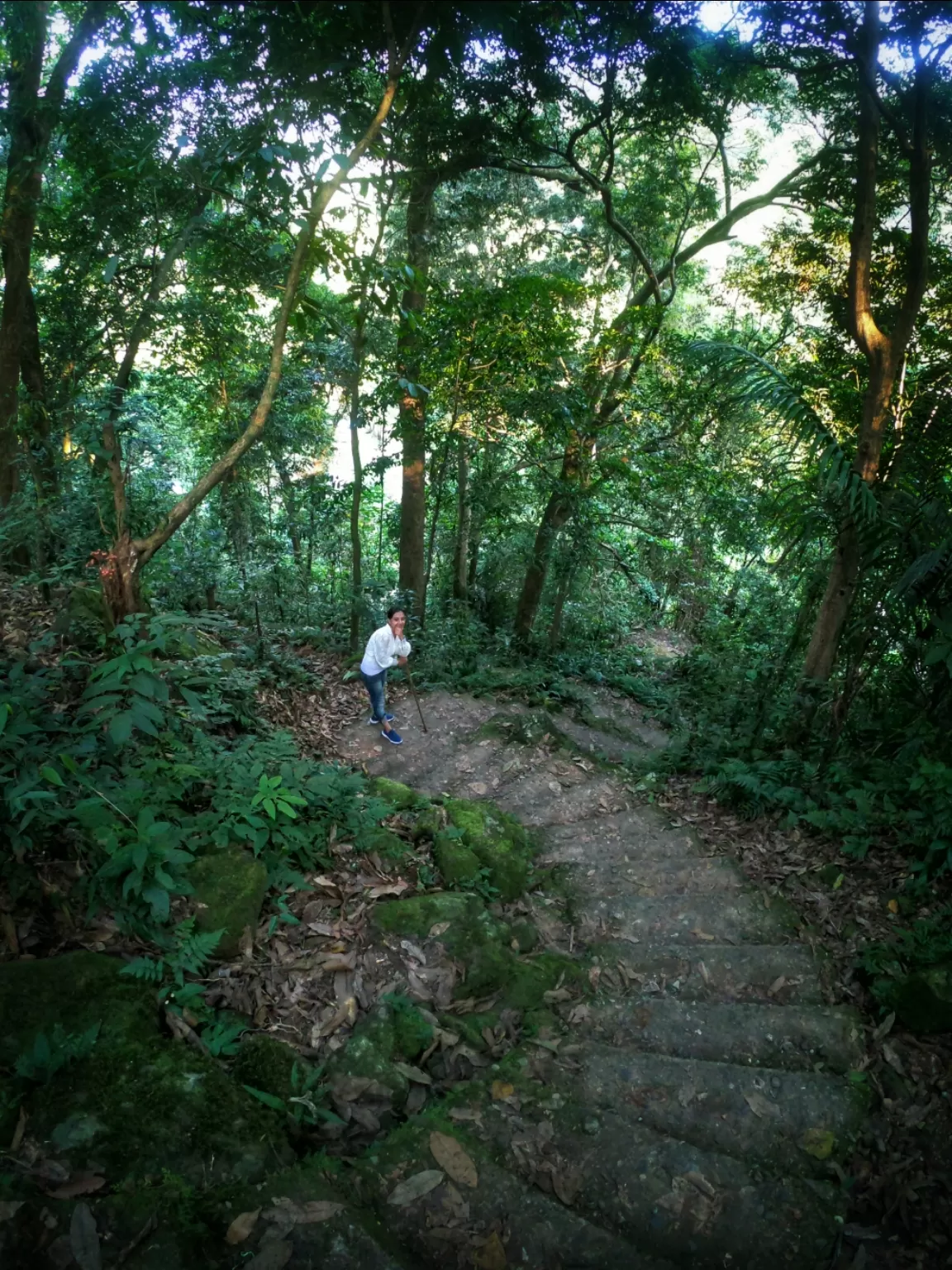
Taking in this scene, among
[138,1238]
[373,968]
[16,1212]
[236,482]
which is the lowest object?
[373,968]

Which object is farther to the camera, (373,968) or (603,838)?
(603,838)

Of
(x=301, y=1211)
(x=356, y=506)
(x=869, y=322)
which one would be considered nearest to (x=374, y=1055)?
(x=301, y=1211)

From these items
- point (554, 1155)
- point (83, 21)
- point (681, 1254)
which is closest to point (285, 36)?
point (83, 21)

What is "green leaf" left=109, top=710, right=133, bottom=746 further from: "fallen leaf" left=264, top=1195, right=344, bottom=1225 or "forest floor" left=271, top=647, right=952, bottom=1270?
"forest floor" left=271, top=647, right=952, bottom=1270

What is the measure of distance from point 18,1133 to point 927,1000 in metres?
4.32

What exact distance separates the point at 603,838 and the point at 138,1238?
14.7 feet

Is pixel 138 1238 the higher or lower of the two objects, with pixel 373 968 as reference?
higher

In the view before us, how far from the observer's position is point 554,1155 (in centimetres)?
283

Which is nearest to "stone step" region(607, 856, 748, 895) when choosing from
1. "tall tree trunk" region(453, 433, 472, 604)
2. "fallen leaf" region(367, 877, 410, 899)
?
"fallen leaf" region(367, 877, 410, 899)

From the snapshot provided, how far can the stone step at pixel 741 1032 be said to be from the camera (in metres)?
3.50

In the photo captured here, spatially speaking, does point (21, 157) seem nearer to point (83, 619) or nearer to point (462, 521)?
point (83, 619)

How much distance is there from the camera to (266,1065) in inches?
115

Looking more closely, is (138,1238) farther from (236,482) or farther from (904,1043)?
(236,482)

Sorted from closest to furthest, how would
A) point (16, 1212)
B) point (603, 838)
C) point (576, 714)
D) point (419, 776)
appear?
1. point (16, 1212)
2. point (603, 838)
3. point (419, 776)
4. point (576, 714)
